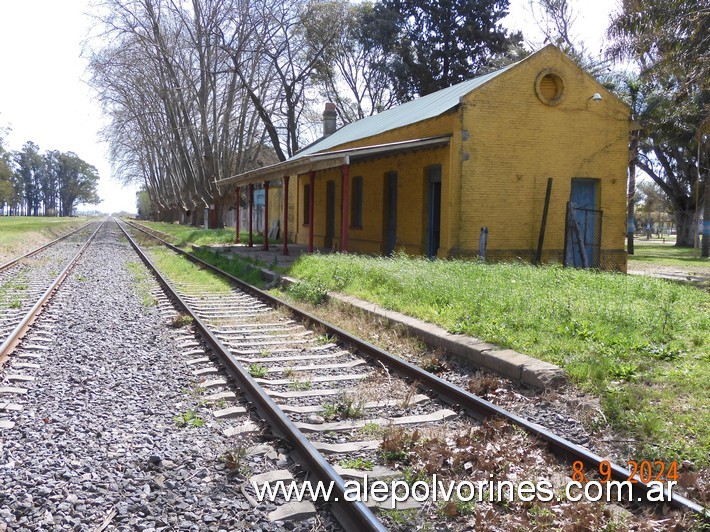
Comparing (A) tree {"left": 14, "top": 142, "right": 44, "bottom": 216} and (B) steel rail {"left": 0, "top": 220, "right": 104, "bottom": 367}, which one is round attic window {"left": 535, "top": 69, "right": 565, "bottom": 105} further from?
(A) tree {"left": 14, "top": 142, "right": 44, "bottom": 216}

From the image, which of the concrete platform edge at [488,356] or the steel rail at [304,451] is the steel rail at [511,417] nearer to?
the concrete platform edge at [488,356]

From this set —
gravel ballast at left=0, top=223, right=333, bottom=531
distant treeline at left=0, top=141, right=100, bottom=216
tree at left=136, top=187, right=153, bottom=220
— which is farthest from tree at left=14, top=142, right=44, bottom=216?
gravel ballast at left=0, top=223, right=333, bottom=531

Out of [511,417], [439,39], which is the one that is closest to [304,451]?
[511,417]

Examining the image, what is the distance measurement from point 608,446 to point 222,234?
2838 centimetres

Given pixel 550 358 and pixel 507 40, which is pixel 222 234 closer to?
pixel 507 40

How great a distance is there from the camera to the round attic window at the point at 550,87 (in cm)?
1659

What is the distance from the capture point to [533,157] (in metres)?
16.7

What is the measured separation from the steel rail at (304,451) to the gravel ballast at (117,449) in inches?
5.7

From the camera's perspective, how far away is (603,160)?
57.5ft

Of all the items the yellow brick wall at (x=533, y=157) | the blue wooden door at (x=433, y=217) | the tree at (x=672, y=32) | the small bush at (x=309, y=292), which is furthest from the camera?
the blue wooden door at (x=433, y=217)

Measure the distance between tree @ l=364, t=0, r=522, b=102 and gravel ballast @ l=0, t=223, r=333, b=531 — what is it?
119 feet

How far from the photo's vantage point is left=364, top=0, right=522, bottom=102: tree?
131 ft

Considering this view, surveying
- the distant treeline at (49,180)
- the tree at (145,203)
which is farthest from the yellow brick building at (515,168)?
the distant treeline at (49,180)

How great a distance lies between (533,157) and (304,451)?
1395cm
